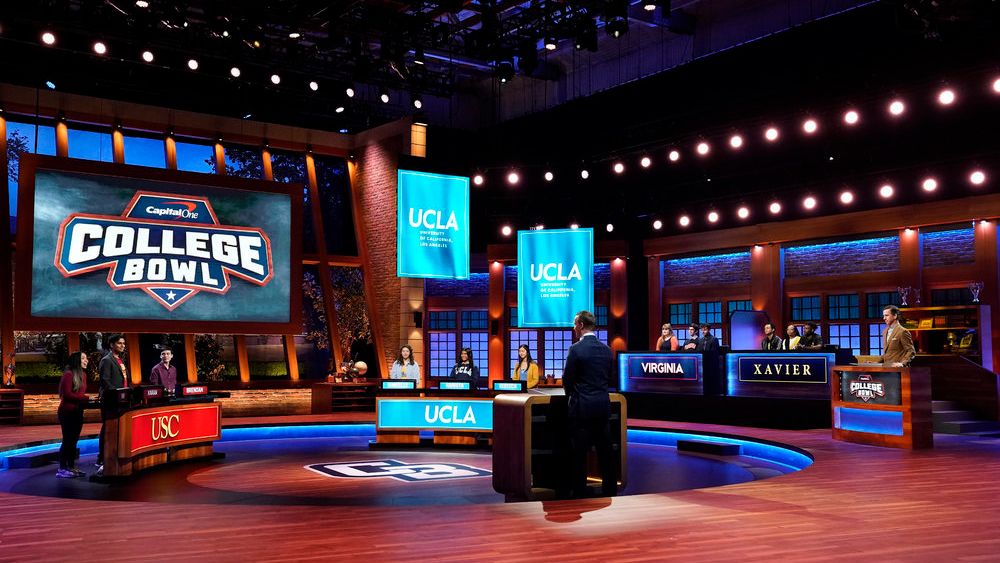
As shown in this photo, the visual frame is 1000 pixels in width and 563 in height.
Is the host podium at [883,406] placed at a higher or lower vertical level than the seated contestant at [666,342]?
lower

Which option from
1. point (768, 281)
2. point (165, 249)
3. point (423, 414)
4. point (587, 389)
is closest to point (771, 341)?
point (768, 281)

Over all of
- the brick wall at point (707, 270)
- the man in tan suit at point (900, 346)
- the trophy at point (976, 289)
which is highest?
the brick wall at point (707, 270)

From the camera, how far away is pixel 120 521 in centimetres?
497

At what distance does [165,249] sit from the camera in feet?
42.5

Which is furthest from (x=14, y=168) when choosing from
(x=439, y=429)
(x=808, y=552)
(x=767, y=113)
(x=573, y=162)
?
(x=808, y=552)

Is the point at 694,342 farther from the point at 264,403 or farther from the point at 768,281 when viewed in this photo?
the point at 264,403

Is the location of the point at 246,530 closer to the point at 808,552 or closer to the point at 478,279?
the point at 808,552

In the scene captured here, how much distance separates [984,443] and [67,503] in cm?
888

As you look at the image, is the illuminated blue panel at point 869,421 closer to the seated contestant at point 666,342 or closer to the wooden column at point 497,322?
the seated contestant at point 666,342

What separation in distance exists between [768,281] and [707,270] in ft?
5.04

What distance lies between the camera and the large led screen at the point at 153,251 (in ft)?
39.7

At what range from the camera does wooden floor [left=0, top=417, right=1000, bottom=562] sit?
162 inches

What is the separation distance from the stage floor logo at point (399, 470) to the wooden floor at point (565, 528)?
2.69 meters

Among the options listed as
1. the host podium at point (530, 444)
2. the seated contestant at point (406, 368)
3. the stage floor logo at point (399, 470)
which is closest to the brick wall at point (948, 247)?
the seated contestant at point (406, 368)
